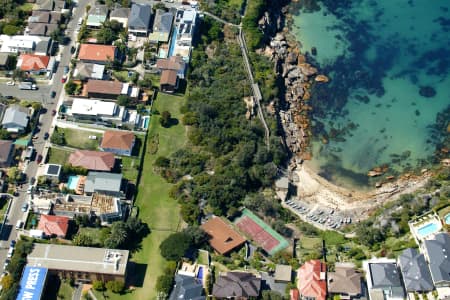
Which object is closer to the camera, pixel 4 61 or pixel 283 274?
pixel 283 274

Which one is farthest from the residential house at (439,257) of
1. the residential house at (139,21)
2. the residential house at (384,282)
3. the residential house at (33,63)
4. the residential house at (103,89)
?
the residential house at (33,63)

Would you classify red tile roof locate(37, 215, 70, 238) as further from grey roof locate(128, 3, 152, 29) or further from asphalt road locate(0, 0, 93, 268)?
grey roof locate(128, 3, 152, 29)

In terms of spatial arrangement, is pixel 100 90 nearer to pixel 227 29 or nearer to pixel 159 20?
pixel 159 20

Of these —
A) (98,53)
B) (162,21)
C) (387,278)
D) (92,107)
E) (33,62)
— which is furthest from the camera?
(162,21)

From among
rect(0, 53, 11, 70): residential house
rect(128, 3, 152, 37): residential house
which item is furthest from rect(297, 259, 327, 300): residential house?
rect(0, 53, 11, 70): residential house

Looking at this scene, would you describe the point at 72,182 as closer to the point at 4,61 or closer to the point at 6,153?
the point at 6,153

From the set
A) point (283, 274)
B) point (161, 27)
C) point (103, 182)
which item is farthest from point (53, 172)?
point (283, 274)
